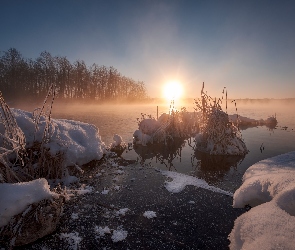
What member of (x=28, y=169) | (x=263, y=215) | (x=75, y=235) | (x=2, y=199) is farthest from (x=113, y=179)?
(x=263, y=215)

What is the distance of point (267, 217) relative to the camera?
2.79 meters

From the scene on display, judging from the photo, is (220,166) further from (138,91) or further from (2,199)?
(138,91)

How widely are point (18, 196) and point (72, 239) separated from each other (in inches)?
Result: 39.4

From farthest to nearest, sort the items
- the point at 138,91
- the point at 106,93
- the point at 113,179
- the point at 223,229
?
1. the point at 138,91
2. the point at 106,93
3. the point at 113,179
4. the point at 223,229

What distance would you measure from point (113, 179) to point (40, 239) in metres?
2.58

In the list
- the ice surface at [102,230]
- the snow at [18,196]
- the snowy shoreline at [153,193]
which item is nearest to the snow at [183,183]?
the snowy shoreline at [153,193]

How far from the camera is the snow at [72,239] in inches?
115

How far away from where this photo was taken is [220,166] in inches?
278

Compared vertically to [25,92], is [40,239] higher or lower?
lower

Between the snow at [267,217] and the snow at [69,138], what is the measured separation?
4090 millimetres

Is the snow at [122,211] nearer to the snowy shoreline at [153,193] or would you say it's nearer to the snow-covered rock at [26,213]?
the snowy shoreline at [153,193]

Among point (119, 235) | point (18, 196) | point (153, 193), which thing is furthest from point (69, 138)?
point (119, 235)

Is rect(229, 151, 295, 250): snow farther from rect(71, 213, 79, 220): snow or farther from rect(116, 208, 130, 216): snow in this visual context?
rect(71, 213, 79, 220): snow

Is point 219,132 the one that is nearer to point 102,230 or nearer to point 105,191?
point 105,191
